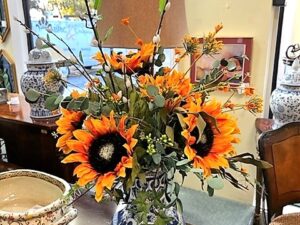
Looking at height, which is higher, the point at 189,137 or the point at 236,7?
the point at 236,7

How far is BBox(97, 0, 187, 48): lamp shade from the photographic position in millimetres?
838

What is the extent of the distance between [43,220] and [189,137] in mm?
473

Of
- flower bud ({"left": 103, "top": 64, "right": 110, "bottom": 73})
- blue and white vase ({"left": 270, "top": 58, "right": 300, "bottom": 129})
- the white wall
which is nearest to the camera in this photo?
flower bud ({"left": 103, "top": 64, "right": 110, "bottom": 73})

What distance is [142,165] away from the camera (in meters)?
0.68

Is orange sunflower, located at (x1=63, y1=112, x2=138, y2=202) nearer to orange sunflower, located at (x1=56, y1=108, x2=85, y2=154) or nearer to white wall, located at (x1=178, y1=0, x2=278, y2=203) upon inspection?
orange sunflower, located at (x1=56, y1=108, x2=85, y2=154)

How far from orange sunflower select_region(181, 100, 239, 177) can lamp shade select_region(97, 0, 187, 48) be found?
0.25 metres

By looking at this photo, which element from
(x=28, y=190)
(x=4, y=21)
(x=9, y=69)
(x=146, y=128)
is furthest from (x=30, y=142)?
(x=4, y=21)

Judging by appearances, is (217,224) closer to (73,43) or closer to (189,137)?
(189,137)

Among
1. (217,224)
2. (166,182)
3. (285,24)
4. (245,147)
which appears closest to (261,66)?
(285,24)

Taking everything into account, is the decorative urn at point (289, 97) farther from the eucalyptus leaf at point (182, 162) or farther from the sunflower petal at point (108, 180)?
the sunflower petal at point (108, 180)

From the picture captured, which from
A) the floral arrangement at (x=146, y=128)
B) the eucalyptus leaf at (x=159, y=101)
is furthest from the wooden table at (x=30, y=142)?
the eucalyptus leaf at (x=159, y=101)

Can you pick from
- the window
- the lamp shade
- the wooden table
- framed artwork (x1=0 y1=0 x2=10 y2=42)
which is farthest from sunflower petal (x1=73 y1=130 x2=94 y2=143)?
framed artwork (x1=0 y1=0 x2=10 y2=42)

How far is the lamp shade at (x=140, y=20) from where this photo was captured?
0.84 m

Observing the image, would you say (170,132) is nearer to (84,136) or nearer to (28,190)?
(84,136)
